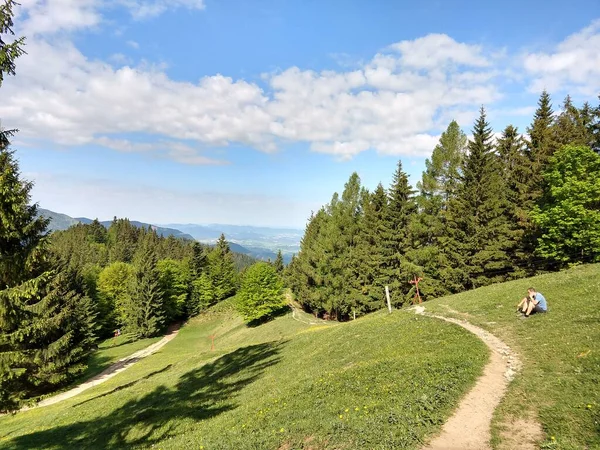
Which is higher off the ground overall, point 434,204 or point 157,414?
point 434,204

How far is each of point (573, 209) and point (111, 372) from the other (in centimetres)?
6003

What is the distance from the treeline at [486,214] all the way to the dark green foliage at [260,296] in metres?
16.0

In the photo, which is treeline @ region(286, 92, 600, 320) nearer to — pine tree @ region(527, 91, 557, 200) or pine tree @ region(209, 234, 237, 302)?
pine tree @ region(527, 91, 557, 200)

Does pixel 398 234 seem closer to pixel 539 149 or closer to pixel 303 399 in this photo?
pixel 539 149

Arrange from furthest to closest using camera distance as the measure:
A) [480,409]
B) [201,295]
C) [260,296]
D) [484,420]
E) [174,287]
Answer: [201,295]
[174,287]
[260,296]
[480,409]
[484,420]

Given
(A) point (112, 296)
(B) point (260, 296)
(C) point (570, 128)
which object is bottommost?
(A) point (112, 296)

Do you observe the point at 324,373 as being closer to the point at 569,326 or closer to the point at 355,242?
the point at 569,326

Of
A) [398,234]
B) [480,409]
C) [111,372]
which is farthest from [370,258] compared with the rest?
[111,372]

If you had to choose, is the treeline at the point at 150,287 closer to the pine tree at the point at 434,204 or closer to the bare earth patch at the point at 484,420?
the pine tree at the point at 434,204

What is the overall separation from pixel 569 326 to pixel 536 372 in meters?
5.52

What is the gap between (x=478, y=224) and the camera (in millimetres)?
39125

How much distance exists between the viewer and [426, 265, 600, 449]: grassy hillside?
8.70 metres

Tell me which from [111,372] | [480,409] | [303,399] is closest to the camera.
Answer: [480,409]

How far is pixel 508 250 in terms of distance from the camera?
132 feet
